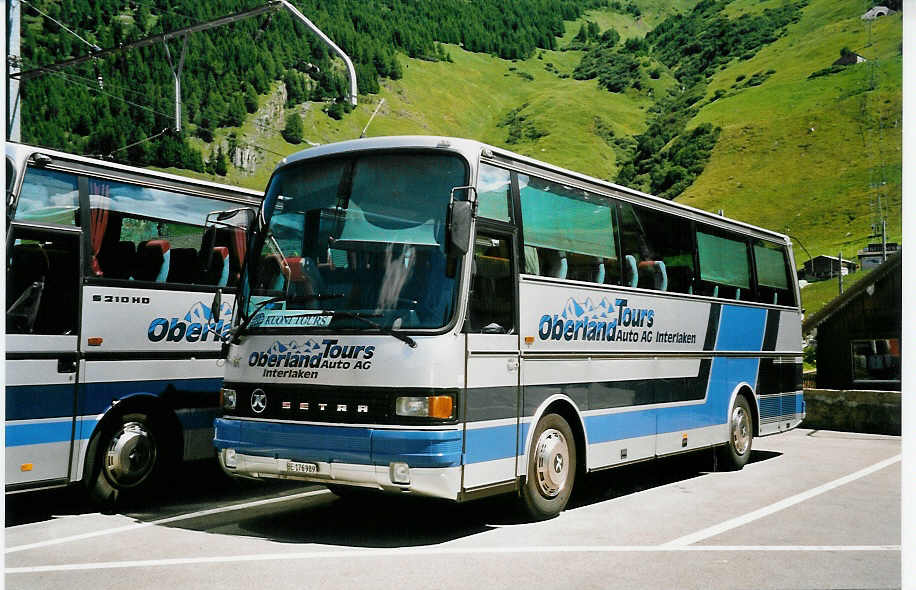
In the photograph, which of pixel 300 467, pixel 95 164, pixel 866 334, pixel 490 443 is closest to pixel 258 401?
pixel 300 467

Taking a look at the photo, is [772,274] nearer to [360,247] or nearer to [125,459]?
[360,247]

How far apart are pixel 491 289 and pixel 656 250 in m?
3.82

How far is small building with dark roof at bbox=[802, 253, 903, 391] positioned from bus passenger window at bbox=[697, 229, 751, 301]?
50.5ft

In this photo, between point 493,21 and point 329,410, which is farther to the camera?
point 493,21

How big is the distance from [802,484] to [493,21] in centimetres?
18251

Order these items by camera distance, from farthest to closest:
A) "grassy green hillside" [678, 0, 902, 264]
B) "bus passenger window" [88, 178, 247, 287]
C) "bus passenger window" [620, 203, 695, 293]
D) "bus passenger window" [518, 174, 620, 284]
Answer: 1. "grassy green hillside" [678, 0, 902, 264]
2. "bus passenger window" [620, 203, 695, 293]
3. "bus passenger window" [88, 178, 247, 287]
4. "bus passenger window" [518, 174, 620, 284]

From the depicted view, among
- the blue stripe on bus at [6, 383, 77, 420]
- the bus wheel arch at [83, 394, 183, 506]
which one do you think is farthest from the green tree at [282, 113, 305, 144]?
the blue stripe on bus at [6, 383, 77, 420]

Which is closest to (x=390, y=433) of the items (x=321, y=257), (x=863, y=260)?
(x=321, y=257)

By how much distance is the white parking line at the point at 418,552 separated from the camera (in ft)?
23.8

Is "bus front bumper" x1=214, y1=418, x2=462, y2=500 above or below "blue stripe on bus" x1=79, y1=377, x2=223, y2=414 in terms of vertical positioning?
below

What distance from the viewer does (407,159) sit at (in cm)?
852

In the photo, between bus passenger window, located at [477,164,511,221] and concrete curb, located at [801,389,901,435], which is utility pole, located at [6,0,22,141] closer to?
bus passenger window, located at [477,164,511,221]

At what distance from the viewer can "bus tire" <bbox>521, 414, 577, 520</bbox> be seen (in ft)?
29.9
